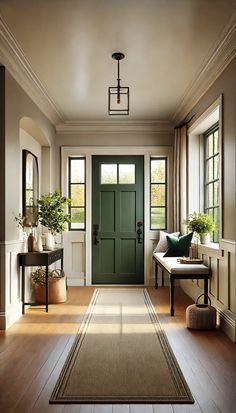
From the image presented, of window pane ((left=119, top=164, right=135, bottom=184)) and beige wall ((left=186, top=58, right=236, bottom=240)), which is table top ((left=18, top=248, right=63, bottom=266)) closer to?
beige wall ((left=186, top=58, right=236, bottom=240))

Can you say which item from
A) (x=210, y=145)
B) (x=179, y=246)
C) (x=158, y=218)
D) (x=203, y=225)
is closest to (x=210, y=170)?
(x=210, y=145)

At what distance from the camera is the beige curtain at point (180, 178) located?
6.67 metres

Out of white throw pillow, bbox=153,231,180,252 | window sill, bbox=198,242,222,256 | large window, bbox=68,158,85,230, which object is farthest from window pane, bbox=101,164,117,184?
window sill, bbox=198,242,222,256

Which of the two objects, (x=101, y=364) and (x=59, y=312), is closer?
(x=101, y=364)

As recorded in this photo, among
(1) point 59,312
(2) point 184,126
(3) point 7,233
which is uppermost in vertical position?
(2) point 184,126

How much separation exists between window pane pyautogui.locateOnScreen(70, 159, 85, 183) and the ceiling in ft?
5.73

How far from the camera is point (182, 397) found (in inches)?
106

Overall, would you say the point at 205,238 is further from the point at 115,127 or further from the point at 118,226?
the point at 115,127

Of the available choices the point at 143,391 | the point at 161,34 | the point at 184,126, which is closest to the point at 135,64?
the point at 161,34

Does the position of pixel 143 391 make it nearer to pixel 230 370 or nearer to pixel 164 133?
pixel 230 370

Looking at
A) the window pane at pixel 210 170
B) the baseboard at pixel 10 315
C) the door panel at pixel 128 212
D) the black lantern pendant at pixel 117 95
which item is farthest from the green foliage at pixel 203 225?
the baseboard at pixel 10 315

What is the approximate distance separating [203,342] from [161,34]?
2.90 metres

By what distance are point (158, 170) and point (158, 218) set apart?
0.86m

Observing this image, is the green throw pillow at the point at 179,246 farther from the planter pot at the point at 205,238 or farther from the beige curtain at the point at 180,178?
the beige curtain at the point at 180,178
